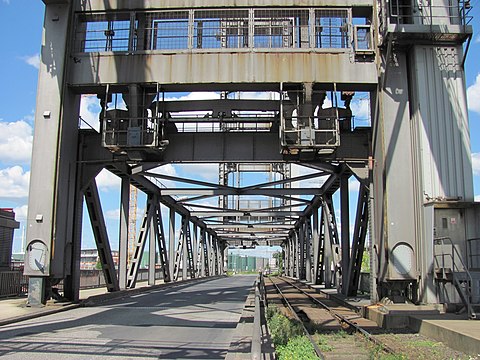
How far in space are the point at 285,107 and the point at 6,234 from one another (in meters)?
14.8

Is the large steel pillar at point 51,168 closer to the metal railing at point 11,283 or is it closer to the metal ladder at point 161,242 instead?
the metal railing at point 11,283

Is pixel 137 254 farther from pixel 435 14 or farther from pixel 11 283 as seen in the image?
pixel 435 14

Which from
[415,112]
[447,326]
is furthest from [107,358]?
[415,112]

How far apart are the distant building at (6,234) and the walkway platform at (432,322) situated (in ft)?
52.4

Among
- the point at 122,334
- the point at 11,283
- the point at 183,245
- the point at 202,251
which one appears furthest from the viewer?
the point at 202,251

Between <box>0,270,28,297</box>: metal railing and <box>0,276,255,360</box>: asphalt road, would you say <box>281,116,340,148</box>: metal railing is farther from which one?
<box>0,270,28,297</box>: metal railing

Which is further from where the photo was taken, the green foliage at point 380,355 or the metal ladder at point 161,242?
the metal ladder at point 161,242

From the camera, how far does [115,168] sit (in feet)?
69.0

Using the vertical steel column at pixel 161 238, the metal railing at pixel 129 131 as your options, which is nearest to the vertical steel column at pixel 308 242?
the vertical steel column at pixel 161 238

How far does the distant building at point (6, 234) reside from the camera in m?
23.2

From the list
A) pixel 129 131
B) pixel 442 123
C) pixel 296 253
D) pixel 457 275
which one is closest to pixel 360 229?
pixel 442 123

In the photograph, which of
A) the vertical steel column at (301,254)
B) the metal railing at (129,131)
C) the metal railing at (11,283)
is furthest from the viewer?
the vertical steel column at (301,254)

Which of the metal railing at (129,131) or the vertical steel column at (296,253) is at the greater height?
the metal railing at (129,131)

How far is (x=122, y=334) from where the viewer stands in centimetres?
1100
